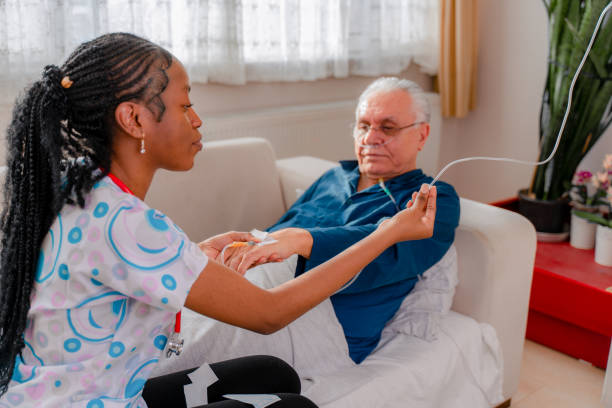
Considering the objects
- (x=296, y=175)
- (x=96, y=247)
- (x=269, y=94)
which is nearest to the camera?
(x=96, y=247)

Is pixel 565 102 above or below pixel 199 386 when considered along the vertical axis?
above

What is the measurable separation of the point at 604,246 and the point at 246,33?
6.03ft

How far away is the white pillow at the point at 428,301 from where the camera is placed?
1.58 metres

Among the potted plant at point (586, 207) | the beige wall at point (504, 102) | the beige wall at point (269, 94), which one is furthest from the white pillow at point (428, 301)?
the beige wall at point (504, 102)

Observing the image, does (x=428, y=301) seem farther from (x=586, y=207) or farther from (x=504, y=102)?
(x=504, y=102)

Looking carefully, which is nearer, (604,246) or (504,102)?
(604,246)

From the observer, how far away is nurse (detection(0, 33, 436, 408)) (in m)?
0.88

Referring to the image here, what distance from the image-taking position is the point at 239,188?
6.79 ft

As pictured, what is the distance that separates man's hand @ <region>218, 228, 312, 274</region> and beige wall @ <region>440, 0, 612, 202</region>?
95.9 inches

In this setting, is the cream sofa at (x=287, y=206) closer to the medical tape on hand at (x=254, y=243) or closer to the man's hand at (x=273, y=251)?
the man's hand at (x=273, y=251)

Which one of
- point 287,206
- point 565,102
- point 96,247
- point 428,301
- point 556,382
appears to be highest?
point 565,102

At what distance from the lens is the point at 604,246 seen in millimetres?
2326

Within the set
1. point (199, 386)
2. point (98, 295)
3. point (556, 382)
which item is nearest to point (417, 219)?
point (199, 386)

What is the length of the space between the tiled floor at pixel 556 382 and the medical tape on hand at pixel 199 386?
3.89ft
